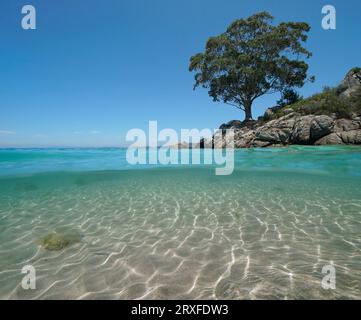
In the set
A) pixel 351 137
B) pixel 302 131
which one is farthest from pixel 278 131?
pixel 351 137

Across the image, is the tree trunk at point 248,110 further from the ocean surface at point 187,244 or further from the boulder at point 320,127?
the ocean surface at point 187,244

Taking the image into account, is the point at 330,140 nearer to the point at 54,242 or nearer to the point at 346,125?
the point at 346,125

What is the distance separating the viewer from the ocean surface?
3.49 m

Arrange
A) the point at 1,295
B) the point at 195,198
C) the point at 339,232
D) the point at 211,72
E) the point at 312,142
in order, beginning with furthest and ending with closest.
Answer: the point at 211,72
the point at 312,142
the point at 195,198
the point at 339,232
the point at 1,295

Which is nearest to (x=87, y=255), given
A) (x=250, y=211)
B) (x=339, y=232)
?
(x=250, y=211)

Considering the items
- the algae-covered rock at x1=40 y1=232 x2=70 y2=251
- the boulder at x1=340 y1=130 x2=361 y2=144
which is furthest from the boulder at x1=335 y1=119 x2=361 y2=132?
the algae-covered rock at x1=40 y1=232 x2=70 y2=251

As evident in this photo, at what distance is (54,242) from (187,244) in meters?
3.02

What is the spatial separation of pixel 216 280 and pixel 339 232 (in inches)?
152

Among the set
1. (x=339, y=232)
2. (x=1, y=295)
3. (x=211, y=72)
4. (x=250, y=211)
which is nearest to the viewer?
(x=1, y=295)

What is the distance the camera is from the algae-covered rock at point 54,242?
16.4ft

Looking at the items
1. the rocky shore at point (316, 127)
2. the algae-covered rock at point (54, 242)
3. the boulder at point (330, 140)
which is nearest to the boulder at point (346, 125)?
the rocky shore at point (316, 127)
